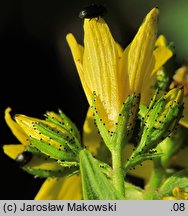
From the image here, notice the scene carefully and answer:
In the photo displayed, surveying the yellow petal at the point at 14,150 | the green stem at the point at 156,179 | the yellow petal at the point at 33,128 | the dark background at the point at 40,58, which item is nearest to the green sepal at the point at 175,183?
the green stem at the point at 156,179

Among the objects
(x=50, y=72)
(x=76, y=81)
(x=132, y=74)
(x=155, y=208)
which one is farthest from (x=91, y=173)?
(x=50, y=72)

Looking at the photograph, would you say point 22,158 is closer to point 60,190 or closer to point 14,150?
point 14,150

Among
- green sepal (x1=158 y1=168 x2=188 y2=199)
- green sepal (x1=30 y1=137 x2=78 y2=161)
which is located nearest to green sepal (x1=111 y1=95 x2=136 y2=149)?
green sepal (x1=30 y1=137 x2=78 y2=161)

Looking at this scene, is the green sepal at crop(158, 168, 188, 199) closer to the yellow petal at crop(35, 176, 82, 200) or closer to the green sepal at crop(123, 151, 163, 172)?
the green sepal at crop(123, 151, 163, 172)

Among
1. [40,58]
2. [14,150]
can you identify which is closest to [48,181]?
[14,150]

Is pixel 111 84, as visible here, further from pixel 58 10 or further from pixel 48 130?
pixel 58 10

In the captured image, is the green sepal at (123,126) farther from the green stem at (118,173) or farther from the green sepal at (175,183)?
the green sepal at (175,183)

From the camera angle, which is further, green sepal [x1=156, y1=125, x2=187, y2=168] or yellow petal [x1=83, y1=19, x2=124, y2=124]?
green sepal [x1=156, y1=125, x2=187, y2=168]
